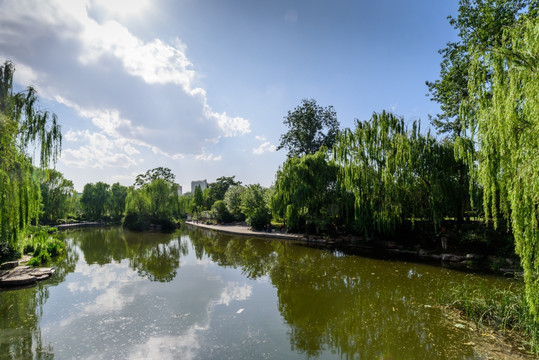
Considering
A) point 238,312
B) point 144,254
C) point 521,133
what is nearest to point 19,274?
point 144,254

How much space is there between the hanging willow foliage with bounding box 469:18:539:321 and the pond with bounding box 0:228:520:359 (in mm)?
2218

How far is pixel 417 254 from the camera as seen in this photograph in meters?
13.8

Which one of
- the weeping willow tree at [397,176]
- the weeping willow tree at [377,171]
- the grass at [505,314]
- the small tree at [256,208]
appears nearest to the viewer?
the grass at [505,314]

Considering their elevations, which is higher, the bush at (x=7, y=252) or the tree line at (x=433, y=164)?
the tree line at (x=433, y=164)

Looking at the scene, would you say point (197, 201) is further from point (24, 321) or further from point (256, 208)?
point (24, 321)

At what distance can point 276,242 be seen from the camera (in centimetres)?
1911

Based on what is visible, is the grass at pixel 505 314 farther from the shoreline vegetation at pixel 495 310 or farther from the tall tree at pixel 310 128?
the tall tree at pixel 310 128

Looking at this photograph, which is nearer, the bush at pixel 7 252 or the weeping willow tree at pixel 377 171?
the bush at pixel 7 252

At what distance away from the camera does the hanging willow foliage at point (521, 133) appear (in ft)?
13.1

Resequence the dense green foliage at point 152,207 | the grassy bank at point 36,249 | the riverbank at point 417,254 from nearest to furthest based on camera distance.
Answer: the grassy bank at point 36,249 < the riverbank at point 417,254 < the dense green foliage at point 152,207

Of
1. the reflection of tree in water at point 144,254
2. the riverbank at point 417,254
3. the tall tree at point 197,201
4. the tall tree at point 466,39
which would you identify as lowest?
the reflection of tree in water at point 144,254

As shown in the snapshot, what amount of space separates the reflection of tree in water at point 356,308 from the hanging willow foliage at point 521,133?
7.33 feet

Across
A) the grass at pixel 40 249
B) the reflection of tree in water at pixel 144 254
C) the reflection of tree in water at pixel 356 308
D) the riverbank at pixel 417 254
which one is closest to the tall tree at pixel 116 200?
the reflection of tree in water at pixel 144 254

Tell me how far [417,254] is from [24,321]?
1498cm
